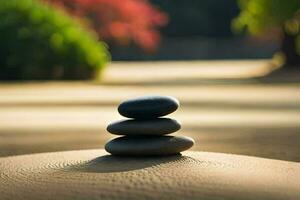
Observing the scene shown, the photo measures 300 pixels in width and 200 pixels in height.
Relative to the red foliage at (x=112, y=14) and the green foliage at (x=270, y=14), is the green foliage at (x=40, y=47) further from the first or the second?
the red foliage at (x=112, y=14)

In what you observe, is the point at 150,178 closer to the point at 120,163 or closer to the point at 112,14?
the point at 120,163

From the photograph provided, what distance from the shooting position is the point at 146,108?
5453mm

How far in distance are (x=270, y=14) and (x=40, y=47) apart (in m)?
5.85

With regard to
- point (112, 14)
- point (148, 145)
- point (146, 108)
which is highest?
point (112, 14)

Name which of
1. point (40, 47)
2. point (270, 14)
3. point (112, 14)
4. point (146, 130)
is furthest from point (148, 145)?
point (112, 14)

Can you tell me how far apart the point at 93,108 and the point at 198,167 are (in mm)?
7287

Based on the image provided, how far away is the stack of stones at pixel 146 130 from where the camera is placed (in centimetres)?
535

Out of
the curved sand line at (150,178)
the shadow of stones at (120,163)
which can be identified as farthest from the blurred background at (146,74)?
the shadow of stones at (120,163)

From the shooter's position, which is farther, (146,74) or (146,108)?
(146,74)

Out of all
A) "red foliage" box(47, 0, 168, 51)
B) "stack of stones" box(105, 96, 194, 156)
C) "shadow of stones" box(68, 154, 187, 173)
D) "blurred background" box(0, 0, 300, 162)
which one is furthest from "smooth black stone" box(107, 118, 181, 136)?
"red foliage" box(47, 0, 168, 51)

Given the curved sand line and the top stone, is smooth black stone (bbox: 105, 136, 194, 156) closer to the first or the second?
the curved sand line

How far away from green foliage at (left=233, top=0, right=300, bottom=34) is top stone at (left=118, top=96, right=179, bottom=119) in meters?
15.1

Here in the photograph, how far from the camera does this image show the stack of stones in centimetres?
535

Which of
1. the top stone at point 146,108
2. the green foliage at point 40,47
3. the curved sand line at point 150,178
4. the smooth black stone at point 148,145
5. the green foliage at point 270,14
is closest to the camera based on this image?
the curved sand line at point 150,178
